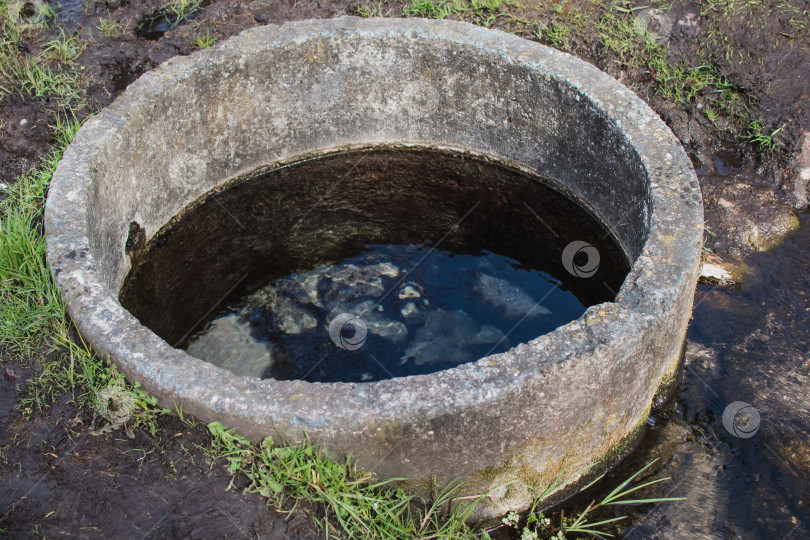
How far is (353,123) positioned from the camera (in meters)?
4.86

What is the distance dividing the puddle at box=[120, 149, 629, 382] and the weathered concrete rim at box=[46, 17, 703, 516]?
748 millimetres

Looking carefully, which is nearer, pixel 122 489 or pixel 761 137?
pixel 122 489

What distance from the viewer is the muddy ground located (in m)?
2.57

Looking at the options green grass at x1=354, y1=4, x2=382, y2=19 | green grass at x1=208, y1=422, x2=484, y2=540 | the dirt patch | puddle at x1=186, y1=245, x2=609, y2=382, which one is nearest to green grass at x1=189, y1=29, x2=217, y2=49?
green grass at x1=354, y1=4, x2=382, y2=19

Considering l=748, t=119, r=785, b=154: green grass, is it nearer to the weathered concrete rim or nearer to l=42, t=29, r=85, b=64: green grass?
the weathered concrete rim

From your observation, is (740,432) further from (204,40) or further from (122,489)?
(204,40)

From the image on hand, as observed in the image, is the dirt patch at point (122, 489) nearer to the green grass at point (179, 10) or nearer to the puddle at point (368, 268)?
the puddle at point (368, 268)

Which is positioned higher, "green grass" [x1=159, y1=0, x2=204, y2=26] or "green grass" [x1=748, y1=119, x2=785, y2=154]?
"green grass" [x1=748, y1=119, x2=785, y2=154]

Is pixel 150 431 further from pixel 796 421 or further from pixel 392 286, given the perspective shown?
pixel 796 421

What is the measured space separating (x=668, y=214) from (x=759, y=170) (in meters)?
1.82

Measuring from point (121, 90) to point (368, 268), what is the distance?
193 centimetres

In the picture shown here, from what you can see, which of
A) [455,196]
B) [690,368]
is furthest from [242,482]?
[455,196]

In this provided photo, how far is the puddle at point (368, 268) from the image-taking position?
12.9ft

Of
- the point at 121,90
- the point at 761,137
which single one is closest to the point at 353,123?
the point at 121,90
